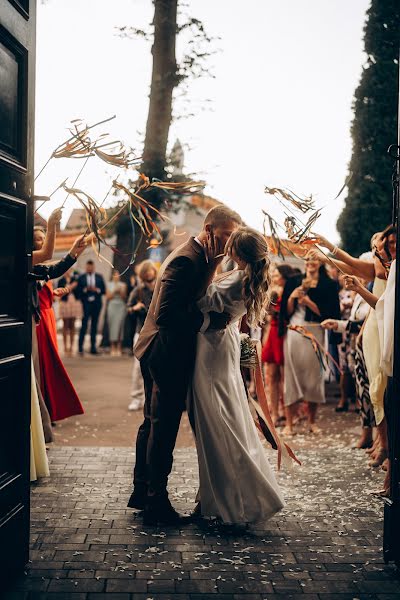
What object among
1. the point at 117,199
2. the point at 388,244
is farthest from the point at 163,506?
the point at 117,199

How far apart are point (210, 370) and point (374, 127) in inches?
608

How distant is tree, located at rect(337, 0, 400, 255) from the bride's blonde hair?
1405 cm

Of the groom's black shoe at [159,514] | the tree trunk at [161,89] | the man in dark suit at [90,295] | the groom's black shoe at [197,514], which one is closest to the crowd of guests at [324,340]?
the groom's black shoe at [197,514]

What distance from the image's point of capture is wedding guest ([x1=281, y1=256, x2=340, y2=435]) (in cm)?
866

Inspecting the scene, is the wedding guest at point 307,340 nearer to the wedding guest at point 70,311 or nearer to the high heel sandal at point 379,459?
the high heel sandal at point 379,459

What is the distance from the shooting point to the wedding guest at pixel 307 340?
8.66 m

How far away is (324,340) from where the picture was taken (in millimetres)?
9211

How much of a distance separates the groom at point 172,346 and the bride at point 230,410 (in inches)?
→ 3.5

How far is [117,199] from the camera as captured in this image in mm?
14664

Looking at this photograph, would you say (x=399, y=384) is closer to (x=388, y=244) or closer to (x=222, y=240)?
(x=222, y=240)

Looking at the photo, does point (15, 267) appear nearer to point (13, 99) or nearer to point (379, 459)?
point (13, 99)

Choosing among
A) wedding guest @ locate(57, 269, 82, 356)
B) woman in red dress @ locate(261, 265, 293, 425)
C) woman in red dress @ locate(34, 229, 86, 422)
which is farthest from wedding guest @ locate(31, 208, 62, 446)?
wedding guest @ locate(57, 269, 82, 356)

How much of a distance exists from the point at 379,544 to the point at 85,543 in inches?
77.2

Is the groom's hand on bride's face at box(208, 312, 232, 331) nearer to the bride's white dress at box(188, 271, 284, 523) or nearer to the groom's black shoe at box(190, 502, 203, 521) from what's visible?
the bride's white dress at box(188, 271, 284, 523)
